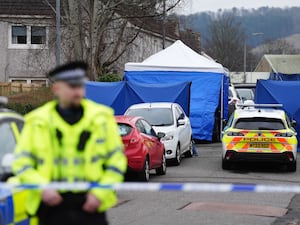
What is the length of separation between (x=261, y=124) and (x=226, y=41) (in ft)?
261

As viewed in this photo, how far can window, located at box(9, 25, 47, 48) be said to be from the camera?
45344mm

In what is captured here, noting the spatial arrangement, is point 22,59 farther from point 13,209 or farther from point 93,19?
point 13,209

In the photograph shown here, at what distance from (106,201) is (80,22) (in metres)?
28.5

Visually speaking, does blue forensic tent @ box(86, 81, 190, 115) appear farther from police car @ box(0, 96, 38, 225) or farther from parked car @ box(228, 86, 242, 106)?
police car @ box(0, 96, 38, 225)

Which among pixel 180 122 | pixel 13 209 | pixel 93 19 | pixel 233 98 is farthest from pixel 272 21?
pixel 13 209

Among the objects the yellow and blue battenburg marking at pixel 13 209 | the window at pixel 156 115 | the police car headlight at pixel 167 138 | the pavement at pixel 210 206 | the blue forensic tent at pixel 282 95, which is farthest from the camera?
the blue forensic tent at pixel 282 95

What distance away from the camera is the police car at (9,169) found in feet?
19.5

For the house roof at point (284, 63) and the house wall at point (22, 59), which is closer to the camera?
the house wall at point (22, 59)

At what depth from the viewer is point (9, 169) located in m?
5.96

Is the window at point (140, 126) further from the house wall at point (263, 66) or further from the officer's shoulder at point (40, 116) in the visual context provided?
the house wall at point (263, 66)

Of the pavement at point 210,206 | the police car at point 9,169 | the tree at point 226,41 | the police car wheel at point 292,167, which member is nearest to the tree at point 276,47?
the tree at point 226,41

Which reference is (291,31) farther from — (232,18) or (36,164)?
(36,164)

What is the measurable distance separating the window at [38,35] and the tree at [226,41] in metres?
51.6

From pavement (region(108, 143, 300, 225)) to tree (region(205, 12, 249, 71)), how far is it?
259 ft
